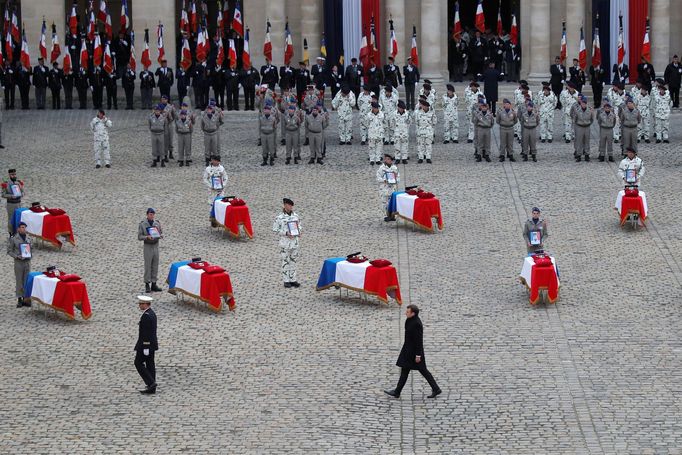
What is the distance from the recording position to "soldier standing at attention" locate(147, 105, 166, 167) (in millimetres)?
39031

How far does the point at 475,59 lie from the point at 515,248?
71.1 feet

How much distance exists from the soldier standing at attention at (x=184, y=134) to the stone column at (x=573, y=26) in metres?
16.3

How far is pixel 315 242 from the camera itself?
3131 centimetres

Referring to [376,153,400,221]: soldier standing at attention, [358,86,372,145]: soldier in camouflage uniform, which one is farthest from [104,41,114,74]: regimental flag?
[376,153,400,221]: soldier standing at attention

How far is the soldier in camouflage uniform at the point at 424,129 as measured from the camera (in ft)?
126

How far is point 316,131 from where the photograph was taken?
39031mm

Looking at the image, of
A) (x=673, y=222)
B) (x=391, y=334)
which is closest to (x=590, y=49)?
(x=673, y=222)

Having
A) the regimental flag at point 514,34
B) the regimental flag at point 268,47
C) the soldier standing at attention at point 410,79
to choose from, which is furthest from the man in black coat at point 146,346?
the regimental flag at point 514,34

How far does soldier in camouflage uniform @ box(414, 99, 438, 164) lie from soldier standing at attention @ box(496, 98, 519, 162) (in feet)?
5.25

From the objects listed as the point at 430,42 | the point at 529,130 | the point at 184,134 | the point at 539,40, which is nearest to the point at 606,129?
the point at 529,130

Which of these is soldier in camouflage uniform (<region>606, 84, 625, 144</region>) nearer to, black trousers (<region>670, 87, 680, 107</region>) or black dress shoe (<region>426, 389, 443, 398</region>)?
black trousers (<region>670, 87, 680, 107</region>)

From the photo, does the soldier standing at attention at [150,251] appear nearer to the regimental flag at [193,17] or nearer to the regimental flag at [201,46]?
the regimental flag at [201,46]

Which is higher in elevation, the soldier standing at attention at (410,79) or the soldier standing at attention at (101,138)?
the soldier standing at attention at (410,79)

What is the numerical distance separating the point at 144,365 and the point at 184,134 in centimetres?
1695
